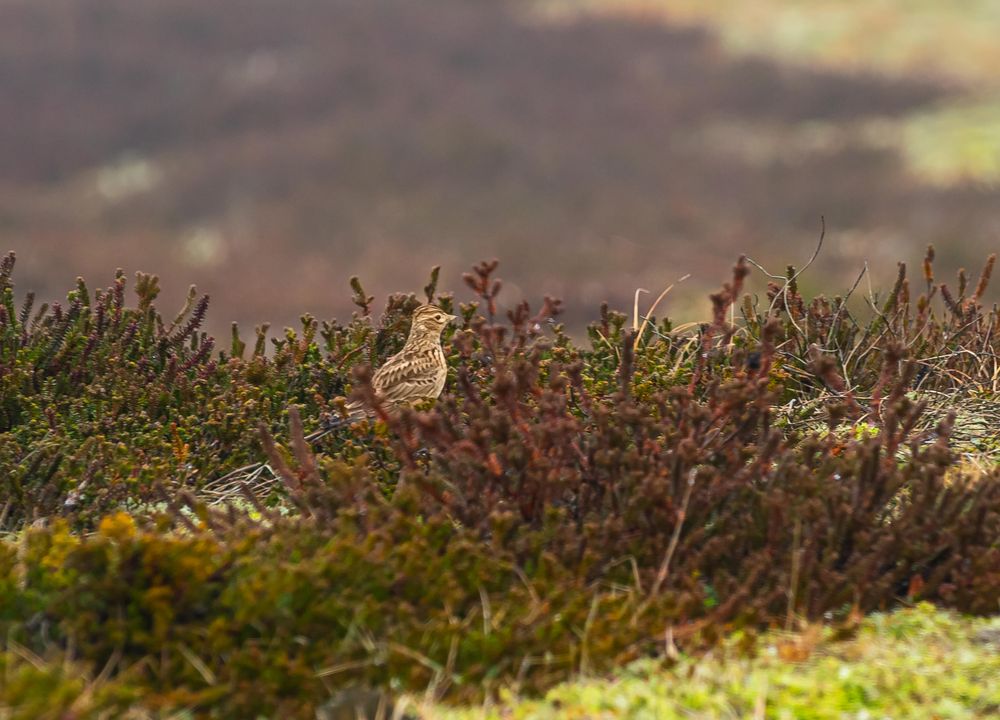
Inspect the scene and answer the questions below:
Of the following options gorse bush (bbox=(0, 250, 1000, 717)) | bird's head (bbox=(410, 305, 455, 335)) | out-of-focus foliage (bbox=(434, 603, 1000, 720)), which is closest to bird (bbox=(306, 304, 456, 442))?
bird's head (bbox=(410, 305, 455, 335))

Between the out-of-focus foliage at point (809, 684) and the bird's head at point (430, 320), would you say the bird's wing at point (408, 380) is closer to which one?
the bird's head at point (430, 320)

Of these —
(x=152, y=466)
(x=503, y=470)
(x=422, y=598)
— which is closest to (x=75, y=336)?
(x=152, y=466)

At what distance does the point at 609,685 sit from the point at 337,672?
A: 66cm

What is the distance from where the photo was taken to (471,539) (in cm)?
349

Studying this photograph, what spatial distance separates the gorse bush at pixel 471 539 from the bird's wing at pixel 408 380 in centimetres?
23

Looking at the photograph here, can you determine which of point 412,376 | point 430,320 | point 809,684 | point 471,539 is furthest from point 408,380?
point 809,684

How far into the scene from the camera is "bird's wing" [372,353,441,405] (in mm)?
5426

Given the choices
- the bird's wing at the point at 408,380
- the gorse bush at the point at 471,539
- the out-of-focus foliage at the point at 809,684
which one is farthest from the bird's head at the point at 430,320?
the out-of-focus foliage at the point at 809,684

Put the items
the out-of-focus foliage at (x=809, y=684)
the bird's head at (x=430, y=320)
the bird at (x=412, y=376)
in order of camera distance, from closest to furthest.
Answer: the out-of-focus foliage at (x=809, y=684) → the bird at (x=412, y=376) → the bird's head at (x=430, y=320)

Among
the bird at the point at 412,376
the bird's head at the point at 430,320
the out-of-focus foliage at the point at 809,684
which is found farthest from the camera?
the bird's head at the point at 430,320

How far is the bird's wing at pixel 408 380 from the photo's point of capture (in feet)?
17.8

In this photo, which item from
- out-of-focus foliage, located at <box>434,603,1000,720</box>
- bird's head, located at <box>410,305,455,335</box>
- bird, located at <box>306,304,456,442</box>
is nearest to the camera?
out-of-focus foliage, located at <box>434,603,1000,720</box>

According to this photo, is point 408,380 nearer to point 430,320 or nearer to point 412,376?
point 412,376

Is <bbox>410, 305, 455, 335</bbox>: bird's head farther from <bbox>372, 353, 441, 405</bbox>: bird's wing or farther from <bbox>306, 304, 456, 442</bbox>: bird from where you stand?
<bbox>372, 353, 441, 405</bbox>: bird's wing
